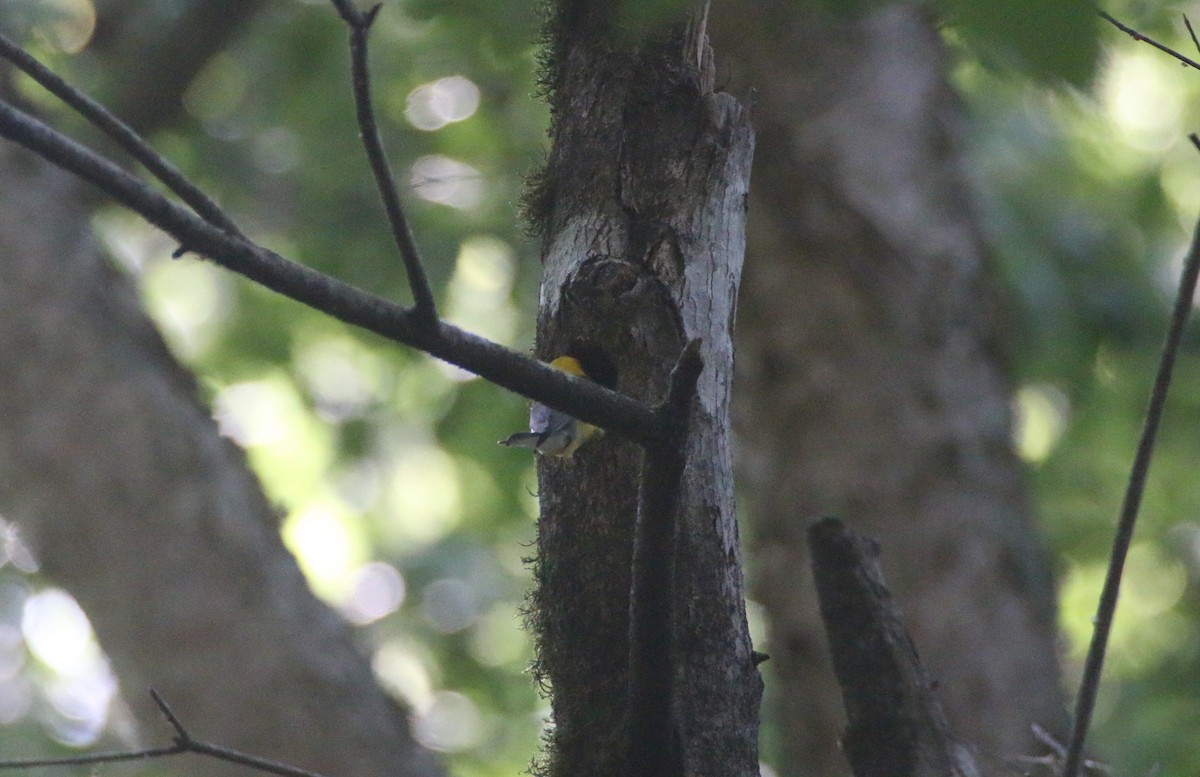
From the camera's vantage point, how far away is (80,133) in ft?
15.6

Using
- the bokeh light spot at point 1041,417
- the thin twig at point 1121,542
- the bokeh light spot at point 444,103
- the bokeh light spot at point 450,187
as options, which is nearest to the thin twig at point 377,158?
the thin twig at point 1121,542

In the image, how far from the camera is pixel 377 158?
1.23 m

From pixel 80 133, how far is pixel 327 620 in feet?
7.77

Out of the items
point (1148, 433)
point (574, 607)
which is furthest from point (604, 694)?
point (1148, 433)

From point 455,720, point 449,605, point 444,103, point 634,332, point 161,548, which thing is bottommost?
point 634,332

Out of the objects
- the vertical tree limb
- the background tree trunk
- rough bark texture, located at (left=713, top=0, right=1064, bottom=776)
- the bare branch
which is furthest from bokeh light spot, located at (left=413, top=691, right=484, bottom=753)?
the bare branch

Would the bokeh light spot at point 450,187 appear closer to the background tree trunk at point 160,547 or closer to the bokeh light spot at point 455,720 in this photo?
the background tree trunk at point 160,547

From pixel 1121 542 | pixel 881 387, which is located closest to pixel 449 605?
pixel 881 387

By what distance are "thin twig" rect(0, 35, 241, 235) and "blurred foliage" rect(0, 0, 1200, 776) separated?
8.26 ft

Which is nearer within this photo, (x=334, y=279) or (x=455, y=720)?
(x=334, y=279)

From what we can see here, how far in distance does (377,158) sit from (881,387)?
12.1ft

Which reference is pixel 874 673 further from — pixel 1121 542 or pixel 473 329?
pixel 473 329

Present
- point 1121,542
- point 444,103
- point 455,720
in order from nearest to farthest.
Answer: point 1121,542
point 444,103
point 455,720

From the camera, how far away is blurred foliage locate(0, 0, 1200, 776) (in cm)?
529
